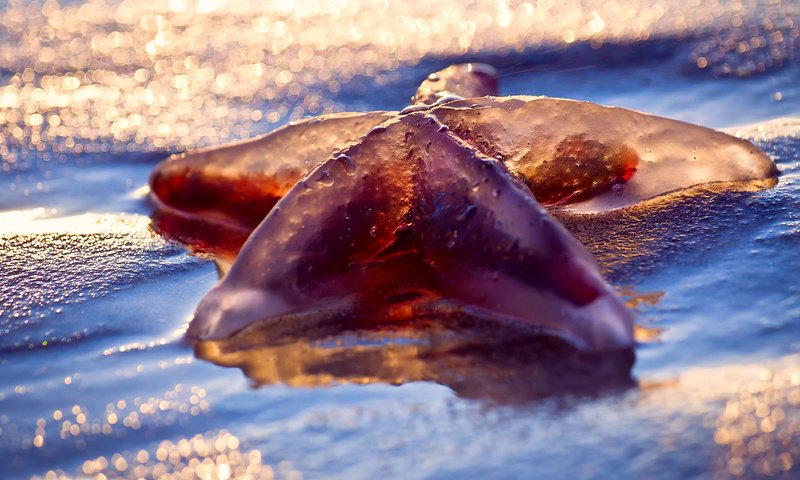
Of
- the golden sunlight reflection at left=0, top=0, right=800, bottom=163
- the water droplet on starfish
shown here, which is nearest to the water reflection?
the water droplet on starfish

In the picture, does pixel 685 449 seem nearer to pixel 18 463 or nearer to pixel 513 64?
pixel 18 463

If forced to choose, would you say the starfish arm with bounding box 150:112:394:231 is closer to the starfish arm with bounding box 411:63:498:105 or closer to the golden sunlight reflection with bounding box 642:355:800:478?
the starfish arm with bounding box 411:63:498:105

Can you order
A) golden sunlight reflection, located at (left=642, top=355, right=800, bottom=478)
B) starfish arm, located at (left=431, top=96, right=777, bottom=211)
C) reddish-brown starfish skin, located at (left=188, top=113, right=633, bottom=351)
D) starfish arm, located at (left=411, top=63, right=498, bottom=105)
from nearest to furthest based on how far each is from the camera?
golden sunlight reflection, located at (left=642, top=355, right=800, bottom=478)
reddish-brown starfish skin, located at (left=188, top=113, right=633, bottom=351)
starfish arm, located at (left=431, top=96, right=777, bottom=211)
starfish arm, located at (left=411, top=63, right=498, bottom=105)

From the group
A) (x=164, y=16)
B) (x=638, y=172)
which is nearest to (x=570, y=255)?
(x=638, y=172)

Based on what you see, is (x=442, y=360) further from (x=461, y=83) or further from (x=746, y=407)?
(x=461, y=83)

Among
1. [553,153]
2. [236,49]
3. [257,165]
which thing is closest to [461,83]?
[553,153]

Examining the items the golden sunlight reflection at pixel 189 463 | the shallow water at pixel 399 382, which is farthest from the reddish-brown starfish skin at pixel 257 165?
the golden sunlight reflection at pixel 189 463

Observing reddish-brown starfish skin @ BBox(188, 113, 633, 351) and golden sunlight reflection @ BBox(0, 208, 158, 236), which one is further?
golden sunlight reflection @ BBox(0, 208, 158, 236)
